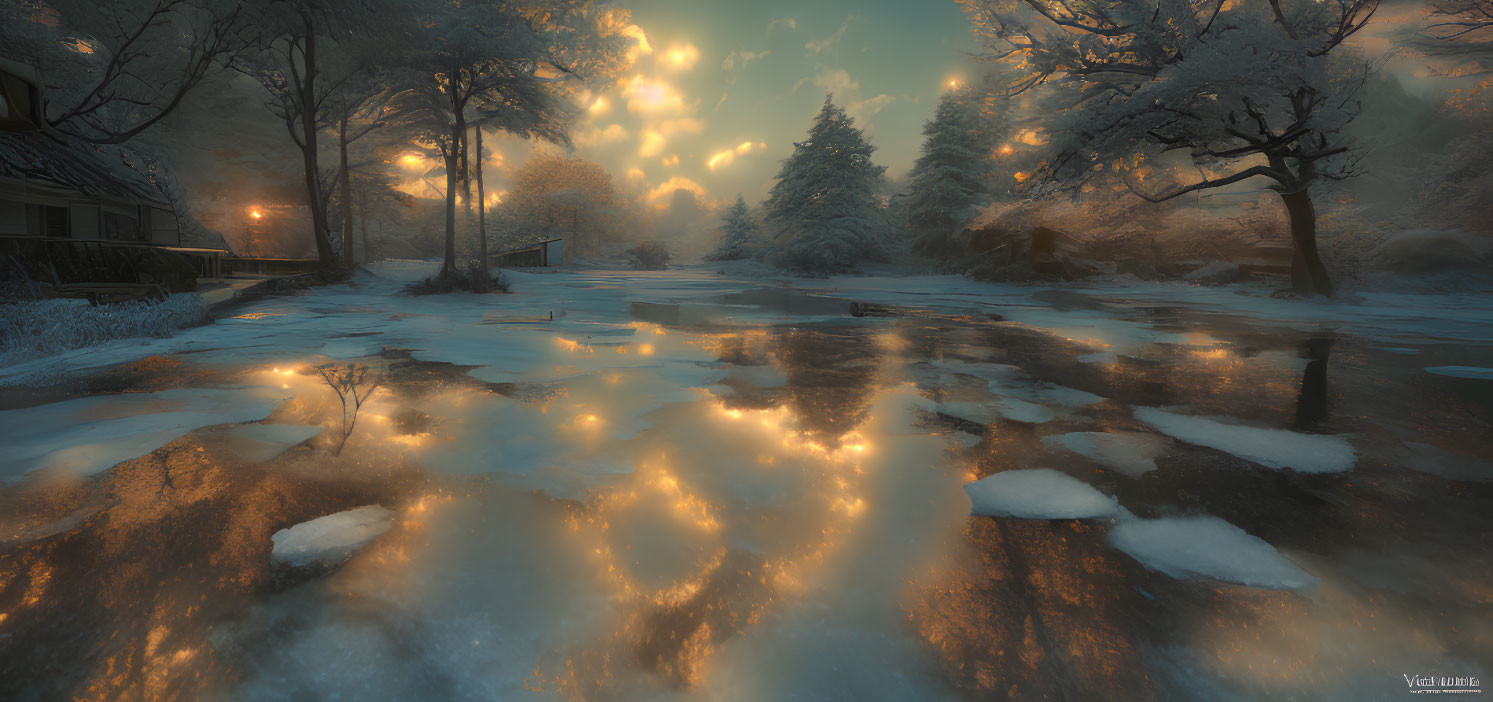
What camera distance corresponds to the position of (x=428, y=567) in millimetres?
1941

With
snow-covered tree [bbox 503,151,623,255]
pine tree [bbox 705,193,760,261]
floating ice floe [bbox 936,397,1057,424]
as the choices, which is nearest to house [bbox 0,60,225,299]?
floating ice floe [bbox 936,397,1057,424]

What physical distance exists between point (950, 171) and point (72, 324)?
26377 millimetres

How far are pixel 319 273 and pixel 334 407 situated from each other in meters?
13.4

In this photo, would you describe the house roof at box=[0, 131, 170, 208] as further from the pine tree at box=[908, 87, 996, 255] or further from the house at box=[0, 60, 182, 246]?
the pine tree at box=[908, 87, 996, 255]

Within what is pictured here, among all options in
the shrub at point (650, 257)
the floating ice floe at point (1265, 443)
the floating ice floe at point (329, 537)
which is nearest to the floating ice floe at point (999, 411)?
the floating ice floe at point (1265, 443)

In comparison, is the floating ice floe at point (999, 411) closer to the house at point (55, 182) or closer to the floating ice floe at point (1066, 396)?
the floating ice floe at point (1066, 396)

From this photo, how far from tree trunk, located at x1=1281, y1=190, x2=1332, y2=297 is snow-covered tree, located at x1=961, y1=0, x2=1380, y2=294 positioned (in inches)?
0.9

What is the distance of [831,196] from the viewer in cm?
2502

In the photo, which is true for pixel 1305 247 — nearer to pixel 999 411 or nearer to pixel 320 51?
pixel 999 411

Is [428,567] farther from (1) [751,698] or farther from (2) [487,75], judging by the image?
(2) [487,75]

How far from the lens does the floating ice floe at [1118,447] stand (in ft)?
9.72

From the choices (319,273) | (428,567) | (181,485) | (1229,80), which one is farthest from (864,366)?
(319,273)

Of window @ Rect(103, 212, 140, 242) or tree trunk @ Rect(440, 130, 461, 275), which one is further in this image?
tree trunk @ Rect(440, 130, 461, 275)

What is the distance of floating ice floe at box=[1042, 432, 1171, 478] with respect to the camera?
296 cm
